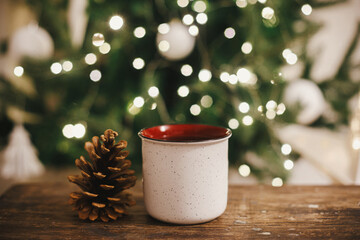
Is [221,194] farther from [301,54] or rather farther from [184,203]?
[301,54]

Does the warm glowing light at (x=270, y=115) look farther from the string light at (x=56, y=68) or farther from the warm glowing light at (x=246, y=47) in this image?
the string light at (x=56, y=68)

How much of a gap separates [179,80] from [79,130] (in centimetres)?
39

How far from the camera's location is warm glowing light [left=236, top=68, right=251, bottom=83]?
37.8 inches

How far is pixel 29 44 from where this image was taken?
0.92m

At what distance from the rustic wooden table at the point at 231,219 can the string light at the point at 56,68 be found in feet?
1.65

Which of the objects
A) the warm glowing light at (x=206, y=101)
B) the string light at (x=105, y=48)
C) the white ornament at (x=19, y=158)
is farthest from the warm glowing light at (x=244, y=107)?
the white ornament at (x=19, y=158)

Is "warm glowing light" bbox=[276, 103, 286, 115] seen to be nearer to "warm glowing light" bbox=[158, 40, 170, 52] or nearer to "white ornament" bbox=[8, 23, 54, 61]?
"warm glowing light" bbox=[158, 40, 170, 52]

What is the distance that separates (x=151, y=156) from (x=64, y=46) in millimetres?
753

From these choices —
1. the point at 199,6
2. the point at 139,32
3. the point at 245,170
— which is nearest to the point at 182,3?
the point at 199,6

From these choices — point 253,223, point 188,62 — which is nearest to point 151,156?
point 253,223

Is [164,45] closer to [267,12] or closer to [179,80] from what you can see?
[179,80]

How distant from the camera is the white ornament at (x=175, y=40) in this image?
91 cm

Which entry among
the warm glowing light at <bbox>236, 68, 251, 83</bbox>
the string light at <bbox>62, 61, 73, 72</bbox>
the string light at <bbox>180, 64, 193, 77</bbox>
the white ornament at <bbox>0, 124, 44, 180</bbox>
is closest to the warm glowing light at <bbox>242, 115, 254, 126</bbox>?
the warm glowing light at <bbox>236, 68, 251, 83</bbox>

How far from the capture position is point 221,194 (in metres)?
0.45
